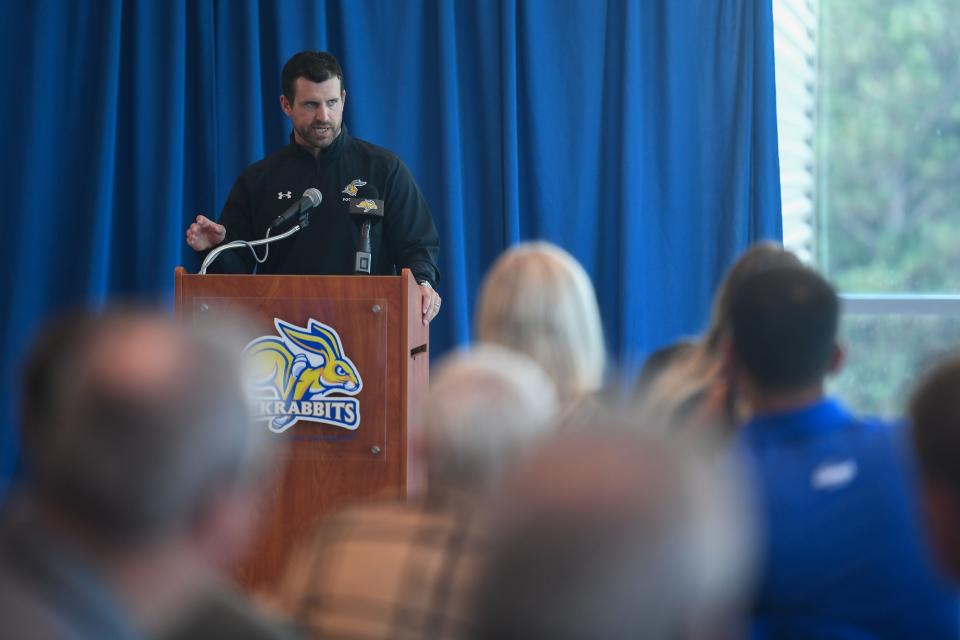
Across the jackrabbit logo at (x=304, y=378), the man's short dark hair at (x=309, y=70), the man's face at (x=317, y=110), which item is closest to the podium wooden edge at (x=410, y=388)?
the jackrabbit logo at (x=304, y=378)

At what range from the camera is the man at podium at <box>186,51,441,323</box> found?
4090mm

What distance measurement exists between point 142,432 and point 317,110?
11.0 ft

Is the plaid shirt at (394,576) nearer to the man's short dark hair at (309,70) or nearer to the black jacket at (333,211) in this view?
the black jacket at (333,211)

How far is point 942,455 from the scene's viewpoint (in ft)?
3.62

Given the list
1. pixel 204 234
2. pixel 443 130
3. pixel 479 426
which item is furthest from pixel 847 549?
pixel 443 130

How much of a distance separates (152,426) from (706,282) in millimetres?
4391

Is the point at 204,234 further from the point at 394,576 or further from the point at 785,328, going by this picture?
the point at 394,576

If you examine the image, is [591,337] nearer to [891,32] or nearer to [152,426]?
[152,426]

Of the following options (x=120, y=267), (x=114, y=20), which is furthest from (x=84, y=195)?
(x=114, y=20)

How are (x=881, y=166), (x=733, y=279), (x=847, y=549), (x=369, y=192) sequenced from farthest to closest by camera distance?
(x=881, y=166), (x=369, y=192), (x=733, y=279), (x=847, y=549)

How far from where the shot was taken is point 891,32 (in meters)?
5.19

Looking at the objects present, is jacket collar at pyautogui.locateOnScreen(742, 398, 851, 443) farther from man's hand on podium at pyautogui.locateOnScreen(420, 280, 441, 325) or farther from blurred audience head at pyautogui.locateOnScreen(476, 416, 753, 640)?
man's hand on podium at pyautogui.locateOnScreen(420, 280, 441, 325)

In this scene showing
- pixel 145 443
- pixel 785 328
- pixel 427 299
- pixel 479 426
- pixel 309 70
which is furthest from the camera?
pixel 309 70

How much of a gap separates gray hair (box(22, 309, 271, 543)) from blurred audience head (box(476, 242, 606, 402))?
1.23 metres
